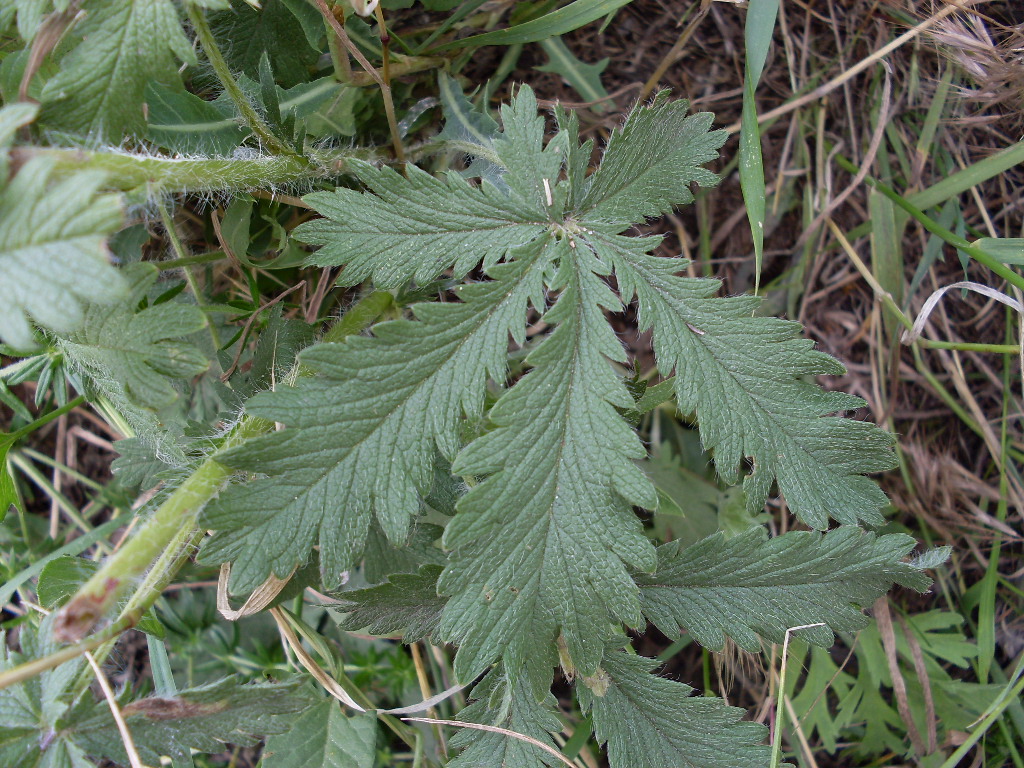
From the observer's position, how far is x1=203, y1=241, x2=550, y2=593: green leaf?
1.29 m

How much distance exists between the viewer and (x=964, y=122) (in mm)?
2137

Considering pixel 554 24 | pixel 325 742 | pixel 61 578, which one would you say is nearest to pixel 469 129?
pixel 554 24

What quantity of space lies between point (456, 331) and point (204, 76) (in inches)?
40.7

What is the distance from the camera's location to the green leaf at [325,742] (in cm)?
160

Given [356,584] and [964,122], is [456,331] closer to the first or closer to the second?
[356,584]

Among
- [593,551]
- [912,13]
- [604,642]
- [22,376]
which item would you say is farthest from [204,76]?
[912,13]

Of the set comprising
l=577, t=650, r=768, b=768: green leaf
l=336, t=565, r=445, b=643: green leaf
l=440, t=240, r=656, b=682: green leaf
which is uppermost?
l=440, t=240, r=656, b=682: green leaf

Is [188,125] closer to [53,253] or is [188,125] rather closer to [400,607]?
[53,253]

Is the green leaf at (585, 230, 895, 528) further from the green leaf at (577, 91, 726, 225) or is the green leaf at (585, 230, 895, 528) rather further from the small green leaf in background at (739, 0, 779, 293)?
the small green leaf in background at (739, 0, 779, 293)

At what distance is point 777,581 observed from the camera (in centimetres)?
152

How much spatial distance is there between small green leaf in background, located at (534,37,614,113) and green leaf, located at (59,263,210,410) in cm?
137

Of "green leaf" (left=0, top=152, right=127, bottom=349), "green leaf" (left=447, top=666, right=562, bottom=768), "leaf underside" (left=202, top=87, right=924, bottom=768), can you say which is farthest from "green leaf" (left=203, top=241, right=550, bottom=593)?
"green leaf" (left=447, top=666, right=562, bottom=768)

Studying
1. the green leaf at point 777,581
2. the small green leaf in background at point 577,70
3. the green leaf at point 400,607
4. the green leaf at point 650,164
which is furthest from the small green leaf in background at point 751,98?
the green leaf at point 400,607

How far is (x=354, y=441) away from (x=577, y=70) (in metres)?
1.44
